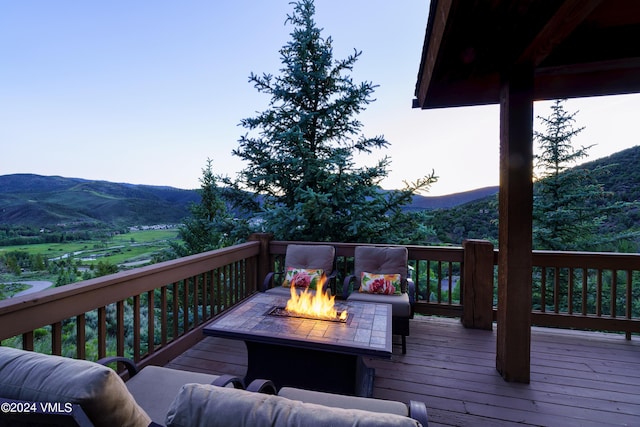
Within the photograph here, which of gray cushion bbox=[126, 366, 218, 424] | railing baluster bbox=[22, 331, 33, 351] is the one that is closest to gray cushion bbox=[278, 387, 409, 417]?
gray cushion bbox=[126, 366, 218, 424]

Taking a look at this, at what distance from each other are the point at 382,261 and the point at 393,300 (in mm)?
652

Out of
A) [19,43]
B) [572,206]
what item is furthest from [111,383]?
[572,206]

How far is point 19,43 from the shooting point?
18.4ft

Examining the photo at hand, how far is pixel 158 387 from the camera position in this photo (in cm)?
153

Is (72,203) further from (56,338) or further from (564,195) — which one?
(564,195)

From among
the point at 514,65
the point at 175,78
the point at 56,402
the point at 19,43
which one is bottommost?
the point at 56,402

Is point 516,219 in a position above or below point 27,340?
above

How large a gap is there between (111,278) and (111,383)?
4.92 ft

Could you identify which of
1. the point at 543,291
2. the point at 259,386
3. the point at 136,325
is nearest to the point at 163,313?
the point at 136,325

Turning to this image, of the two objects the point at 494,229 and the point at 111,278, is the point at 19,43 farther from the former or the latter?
the point at 494,229

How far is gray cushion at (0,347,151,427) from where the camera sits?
800 mm

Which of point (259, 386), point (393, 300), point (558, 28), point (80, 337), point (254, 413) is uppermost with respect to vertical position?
point (558, 28)

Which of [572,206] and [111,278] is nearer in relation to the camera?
[111,278]

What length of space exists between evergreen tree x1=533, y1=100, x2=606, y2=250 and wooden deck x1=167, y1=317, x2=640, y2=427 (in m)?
4.50
